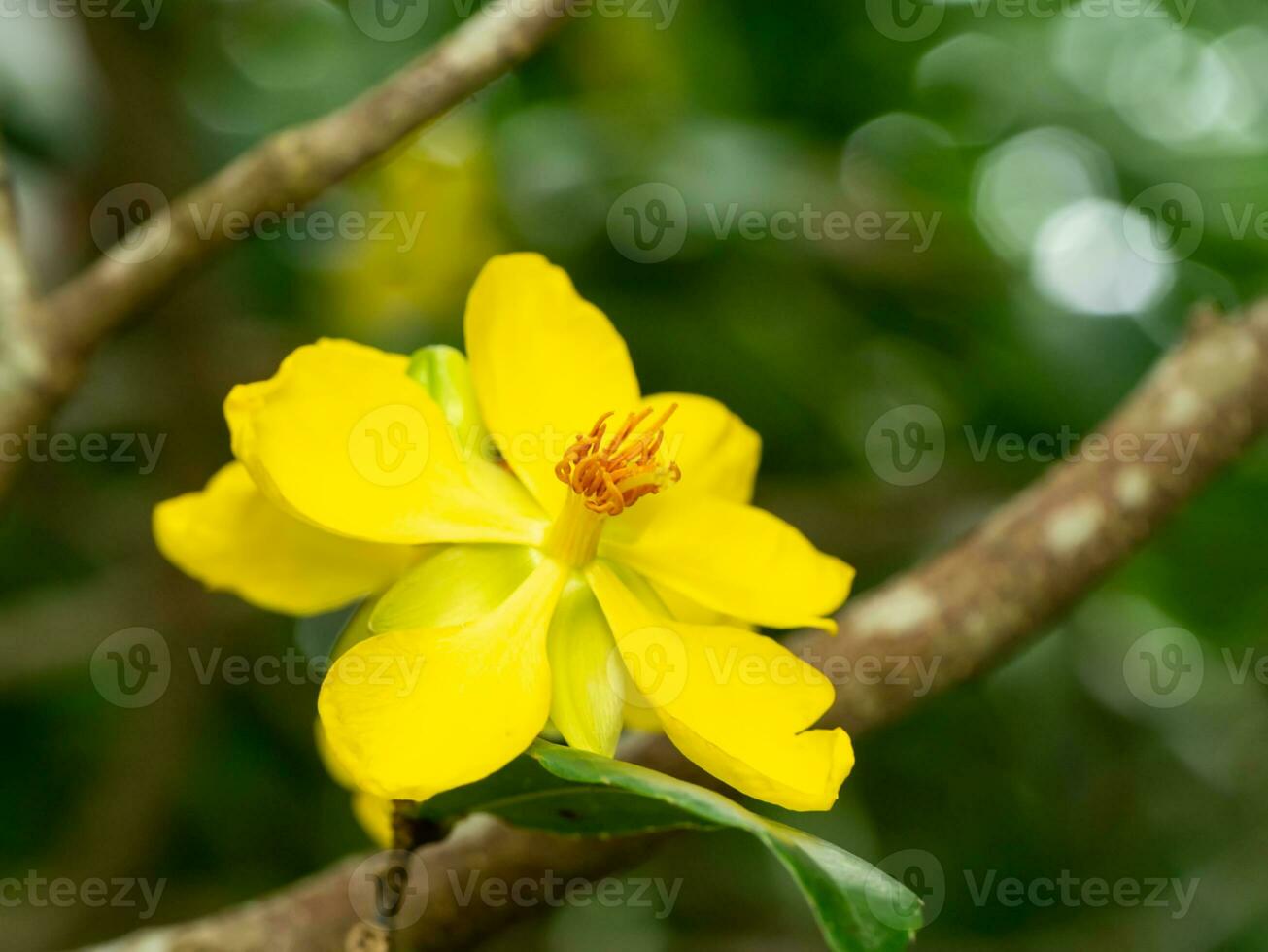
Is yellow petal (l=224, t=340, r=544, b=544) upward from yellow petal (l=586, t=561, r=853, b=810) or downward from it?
upward

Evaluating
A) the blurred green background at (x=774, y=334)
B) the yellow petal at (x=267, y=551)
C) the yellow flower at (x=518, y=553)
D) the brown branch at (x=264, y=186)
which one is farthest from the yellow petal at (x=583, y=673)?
the blurred green background at (x=774, y=334)

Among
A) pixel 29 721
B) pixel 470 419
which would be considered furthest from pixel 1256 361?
pixel 29 721

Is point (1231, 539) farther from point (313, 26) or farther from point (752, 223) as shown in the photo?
point (313, 26)

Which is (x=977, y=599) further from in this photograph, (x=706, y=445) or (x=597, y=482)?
(x=597, y=482)

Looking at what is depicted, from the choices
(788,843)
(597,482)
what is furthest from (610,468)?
(788,843)

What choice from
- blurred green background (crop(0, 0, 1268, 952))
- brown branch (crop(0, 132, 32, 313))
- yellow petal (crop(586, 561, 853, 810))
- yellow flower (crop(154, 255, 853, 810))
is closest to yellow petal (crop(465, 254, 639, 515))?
yellow flower (crop(154, 255, 853, 810))

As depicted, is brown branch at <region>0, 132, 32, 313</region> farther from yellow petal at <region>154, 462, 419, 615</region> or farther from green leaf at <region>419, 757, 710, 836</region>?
green leaf at <region>419, 757, 710, 836</region>
